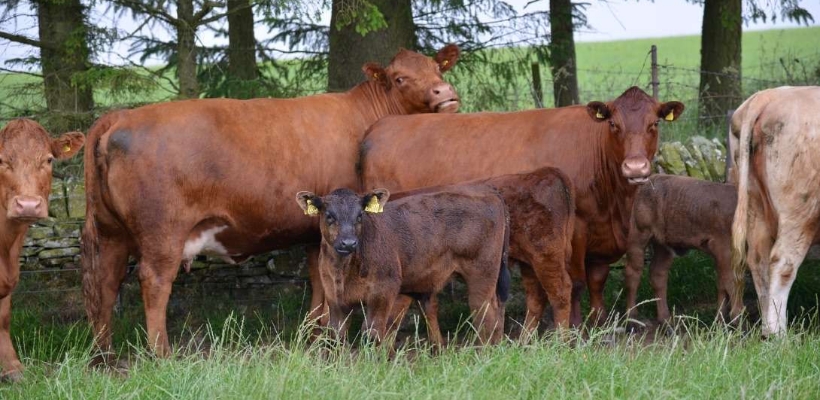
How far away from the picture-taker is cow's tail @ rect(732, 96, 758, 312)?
838cm

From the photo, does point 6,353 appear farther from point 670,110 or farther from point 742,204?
point 742,204

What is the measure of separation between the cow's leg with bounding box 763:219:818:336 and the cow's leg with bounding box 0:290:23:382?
5.54 metres

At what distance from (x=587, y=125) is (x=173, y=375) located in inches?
181

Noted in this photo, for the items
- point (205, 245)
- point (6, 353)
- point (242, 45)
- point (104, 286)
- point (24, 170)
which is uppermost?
point (242, 45)

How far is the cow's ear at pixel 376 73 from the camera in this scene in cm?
1020

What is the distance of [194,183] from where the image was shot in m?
8.52

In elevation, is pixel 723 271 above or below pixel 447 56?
below

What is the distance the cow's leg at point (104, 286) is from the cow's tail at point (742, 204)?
4863mm

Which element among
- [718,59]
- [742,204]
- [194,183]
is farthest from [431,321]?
[718,59]

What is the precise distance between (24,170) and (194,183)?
49.9 inches

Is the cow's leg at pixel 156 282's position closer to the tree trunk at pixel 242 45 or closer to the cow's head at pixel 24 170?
the cow's head at pixel 24 170

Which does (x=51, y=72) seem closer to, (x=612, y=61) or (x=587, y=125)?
(x=587, y=125)

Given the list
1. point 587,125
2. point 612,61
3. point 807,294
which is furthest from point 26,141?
point 612,61

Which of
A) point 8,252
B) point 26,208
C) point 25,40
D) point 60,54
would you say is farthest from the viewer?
point 60,54
